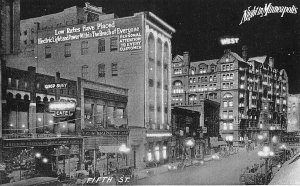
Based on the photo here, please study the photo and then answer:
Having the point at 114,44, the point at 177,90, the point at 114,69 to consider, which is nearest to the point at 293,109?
the point at 177,90

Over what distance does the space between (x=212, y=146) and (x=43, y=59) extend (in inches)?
1176

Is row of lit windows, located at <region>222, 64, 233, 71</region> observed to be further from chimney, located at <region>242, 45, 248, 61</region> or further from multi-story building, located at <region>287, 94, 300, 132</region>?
multi-story building, located at <region>287, 94, 300, 132</region>

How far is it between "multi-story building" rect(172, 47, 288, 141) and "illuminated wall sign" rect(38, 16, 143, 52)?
35.4 meters

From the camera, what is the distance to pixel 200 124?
59.9m

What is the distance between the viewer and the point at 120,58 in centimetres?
3878

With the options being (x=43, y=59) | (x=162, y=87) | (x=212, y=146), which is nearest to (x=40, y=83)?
(x=43, y=59)

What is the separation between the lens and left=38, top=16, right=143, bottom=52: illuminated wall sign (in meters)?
37.6

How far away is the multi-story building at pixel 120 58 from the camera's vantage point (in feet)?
124

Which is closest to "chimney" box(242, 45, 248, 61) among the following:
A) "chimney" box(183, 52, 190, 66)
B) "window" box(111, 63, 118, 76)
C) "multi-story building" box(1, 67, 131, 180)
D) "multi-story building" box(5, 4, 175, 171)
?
"chimney" box(183, 52, 190, 66)

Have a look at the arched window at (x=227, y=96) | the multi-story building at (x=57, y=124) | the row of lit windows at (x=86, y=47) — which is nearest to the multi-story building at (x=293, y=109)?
the arched window at (x=227, y=96)

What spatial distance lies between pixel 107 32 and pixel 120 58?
3.16 meters

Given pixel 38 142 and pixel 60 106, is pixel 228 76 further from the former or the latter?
pixel 38 142

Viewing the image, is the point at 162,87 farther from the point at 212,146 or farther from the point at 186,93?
the point at 186,93

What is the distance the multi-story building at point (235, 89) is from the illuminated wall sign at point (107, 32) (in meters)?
35.4
